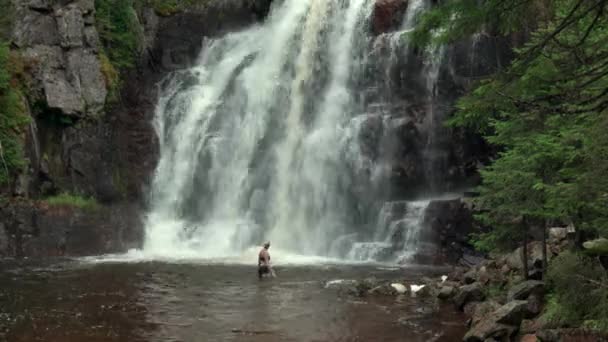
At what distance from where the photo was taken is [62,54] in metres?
26.2

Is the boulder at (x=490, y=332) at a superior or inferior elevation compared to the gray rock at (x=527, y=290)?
inferior

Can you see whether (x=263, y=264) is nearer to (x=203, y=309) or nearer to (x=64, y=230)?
(x=203, y=309)

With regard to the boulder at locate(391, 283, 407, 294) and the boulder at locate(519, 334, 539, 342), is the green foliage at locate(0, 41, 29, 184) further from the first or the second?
the boulder at locate(519, 334, 539, 342)

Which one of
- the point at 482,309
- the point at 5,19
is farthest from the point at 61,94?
the point at 482,309

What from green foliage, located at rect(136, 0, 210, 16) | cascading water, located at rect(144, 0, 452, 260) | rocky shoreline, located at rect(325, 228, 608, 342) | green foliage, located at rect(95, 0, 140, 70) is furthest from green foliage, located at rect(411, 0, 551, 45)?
green foliage, located at rect(136, 0, 210, 16)

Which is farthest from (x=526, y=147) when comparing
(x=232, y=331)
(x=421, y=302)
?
(x=232, y=331)

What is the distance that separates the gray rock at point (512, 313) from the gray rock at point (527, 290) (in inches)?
31.6

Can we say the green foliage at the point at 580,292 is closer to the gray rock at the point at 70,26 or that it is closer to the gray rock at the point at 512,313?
the gray rock at the point at 512,313

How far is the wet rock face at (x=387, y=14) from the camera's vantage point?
2933 centimetres

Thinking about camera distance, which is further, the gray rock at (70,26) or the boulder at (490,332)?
the gray rock at (70,26)

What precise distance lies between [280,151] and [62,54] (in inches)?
419

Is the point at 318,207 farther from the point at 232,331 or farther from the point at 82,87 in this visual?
the point at 232,331

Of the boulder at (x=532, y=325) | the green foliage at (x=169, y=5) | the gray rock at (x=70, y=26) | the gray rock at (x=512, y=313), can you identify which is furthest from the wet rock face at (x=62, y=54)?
the boulder at (x=532, y=325)

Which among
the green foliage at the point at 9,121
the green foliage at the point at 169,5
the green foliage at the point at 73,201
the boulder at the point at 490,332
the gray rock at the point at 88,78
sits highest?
the green foliage at the point at 169,5
